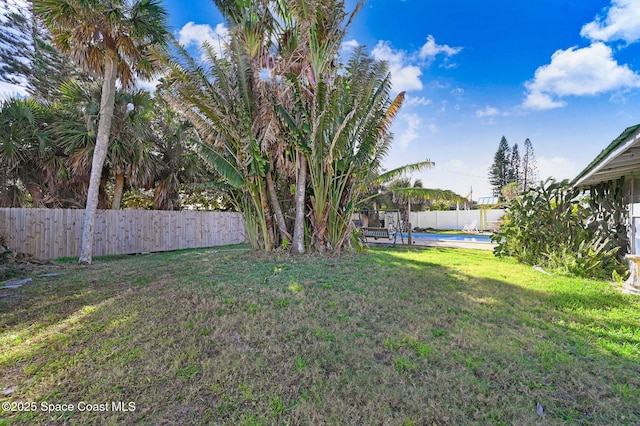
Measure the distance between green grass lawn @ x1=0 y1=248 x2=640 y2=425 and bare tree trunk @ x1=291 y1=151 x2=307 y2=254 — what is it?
278 centimetres

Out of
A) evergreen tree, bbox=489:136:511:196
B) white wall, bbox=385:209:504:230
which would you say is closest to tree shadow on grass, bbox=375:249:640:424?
white wall, bbox=385:209:504:230

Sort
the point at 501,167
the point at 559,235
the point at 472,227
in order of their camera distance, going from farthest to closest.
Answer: the point at 501,167 < the point at 472,227 < the point at 559,235

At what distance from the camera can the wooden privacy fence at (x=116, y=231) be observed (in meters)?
8.41

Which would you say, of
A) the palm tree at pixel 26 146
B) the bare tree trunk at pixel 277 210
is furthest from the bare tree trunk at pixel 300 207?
the palm tree at pixel 26 146

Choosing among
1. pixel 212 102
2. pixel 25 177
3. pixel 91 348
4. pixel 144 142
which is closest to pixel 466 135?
pixel 212 102

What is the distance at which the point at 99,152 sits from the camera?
Answer: 8.20 metres

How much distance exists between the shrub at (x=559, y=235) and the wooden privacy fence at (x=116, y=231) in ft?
27.3

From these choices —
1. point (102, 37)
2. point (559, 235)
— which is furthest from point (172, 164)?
point (559, 235)

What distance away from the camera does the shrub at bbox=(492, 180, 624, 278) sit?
622 centimetres

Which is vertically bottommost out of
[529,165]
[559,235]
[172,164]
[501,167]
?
[559,235]

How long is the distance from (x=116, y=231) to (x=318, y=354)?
10.7 metres

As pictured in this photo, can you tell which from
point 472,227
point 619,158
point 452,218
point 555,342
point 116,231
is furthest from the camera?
point 452,218

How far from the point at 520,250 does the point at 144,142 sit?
1319cm

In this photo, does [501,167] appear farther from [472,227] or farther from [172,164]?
[172,164]
